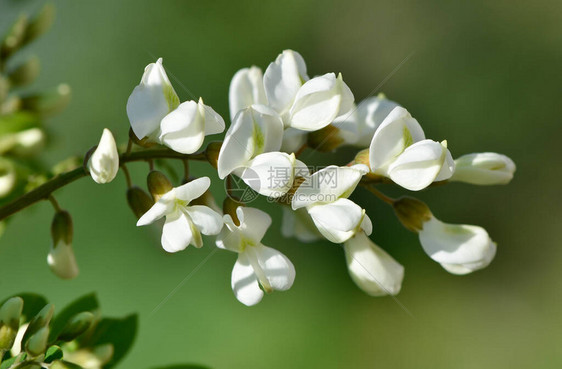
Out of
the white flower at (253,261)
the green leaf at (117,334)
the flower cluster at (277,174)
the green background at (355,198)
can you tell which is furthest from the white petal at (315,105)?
the green background at (355,198)

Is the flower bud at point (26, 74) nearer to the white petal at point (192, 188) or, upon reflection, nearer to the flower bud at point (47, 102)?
the flower bud at point (47, 102)

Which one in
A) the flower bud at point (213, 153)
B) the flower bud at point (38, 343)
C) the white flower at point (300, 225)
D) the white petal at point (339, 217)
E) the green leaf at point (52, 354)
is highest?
the flower bud at point (213, 153)

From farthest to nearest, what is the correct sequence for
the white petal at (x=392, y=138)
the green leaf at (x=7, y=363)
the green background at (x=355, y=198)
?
the green background at (x=355, y=198), the white petal at (x=392, y=138), the green leaf at (x=7, y=363)

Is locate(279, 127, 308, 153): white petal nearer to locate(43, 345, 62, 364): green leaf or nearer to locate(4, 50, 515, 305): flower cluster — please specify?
locate(4, 50, 515, 305): flower cluster

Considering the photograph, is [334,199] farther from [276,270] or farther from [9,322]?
[9,322]

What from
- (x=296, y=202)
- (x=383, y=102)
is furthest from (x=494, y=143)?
(x=296, y=202)

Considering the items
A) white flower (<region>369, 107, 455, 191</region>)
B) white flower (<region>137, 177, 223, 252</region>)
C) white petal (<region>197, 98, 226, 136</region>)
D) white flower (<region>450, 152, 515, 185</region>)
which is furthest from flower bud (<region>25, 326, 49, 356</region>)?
white flower (<region>450, 152, 515, 185</region>)
